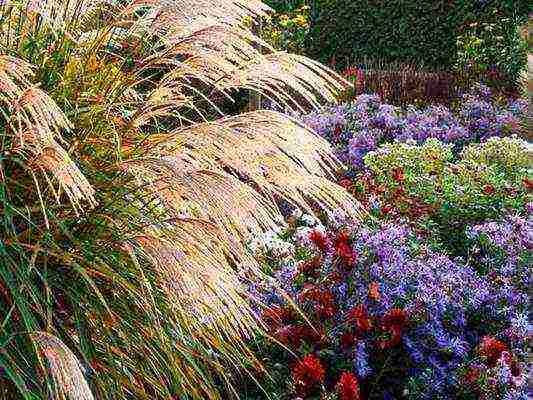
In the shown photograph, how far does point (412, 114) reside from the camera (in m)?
5.91

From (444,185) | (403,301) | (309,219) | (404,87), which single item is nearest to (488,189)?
(444,185)

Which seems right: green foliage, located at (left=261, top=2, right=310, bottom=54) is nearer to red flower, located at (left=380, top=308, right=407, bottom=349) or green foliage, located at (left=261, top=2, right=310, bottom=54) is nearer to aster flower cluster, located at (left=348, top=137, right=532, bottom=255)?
aster flower cluster, located at (left=348, top=137, right=532, bottom=255)

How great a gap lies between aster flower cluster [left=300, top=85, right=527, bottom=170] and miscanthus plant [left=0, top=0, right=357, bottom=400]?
2.58 metres

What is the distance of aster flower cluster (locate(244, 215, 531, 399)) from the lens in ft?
8.96

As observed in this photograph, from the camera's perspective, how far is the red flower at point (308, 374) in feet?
8.63

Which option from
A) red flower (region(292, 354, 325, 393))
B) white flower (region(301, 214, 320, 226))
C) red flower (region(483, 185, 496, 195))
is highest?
red flower (region(483, 185, 496, 195))

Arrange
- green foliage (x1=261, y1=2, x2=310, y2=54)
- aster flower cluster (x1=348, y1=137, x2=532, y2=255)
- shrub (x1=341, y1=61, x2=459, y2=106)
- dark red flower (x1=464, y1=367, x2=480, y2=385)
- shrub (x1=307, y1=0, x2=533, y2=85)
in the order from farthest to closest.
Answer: green foliage (x1=261, y1=2, x2=310, y2=54)
shrub (x1=307, y1=0, x2=533, y2=85)
shrub (x1=341, y1=61, x2=459, y2=106)
aster flower cluster (x1=348, y1=137, x2=532, y2=255)
dark red flower (x1=464, y1=367, x2=480, y2=385)

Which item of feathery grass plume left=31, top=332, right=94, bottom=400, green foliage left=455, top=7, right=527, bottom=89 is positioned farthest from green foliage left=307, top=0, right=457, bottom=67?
feathery grass plume left=31, top=332, right=94, bottom=400

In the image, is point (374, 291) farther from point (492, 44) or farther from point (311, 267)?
point (492, 44)

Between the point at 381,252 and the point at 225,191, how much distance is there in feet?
3.58

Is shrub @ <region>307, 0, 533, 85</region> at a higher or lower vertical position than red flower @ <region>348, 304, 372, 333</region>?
lower

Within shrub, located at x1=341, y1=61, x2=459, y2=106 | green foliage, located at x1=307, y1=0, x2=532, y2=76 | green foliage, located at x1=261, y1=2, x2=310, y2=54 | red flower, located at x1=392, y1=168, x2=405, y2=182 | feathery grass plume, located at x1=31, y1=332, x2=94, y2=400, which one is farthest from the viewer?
green foliage, located at x1=261, y1=2, x2=310, y2=54

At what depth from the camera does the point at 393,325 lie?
109 inches

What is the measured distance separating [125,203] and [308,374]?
0.72 meters
